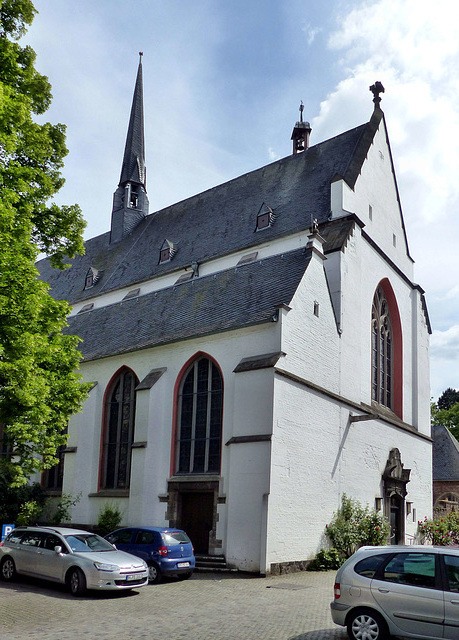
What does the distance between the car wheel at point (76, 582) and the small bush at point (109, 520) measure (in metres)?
7.43

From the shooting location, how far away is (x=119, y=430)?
22.1m

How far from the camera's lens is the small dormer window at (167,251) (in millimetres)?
31414

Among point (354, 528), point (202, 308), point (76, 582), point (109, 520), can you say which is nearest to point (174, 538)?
point (76, 582)

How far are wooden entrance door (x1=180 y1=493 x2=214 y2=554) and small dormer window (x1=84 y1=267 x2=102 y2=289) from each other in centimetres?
1877

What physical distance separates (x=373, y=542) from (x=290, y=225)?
42.1ft

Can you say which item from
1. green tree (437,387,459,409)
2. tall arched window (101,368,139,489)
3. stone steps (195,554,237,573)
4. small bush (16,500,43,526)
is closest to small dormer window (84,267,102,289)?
tall arched window (101,368,139,489)

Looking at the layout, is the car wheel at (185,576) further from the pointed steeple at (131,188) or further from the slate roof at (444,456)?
the pointed steeple at (131,188)

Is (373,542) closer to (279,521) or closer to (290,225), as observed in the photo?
(279,521)

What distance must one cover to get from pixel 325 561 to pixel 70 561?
27.1 feet

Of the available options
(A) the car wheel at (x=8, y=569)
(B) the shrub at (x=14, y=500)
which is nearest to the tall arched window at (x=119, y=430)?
(B) the shrub at (x=14, y=500)

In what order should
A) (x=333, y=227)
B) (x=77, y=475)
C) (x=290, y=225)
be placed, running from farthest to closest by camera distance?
(x=290, y=225), (x=333, y=227), (x=77, y=475)

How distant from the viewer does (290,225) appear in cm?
2655

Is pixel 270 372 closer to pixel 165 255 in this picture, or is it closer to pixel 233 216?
pixel 233 216

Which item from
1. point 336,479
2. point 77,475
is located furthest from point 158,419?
point 336,479
